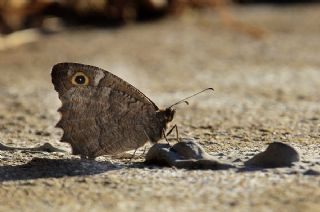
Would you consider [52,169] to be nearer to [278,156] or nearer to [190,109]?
[278,156]

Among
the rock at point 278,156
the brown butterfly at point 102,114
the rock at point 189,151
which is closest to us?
the rock at point 278,156

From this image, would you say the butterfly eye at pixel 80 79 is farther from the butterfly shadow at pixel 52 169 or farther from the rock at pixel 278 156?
the rock at pixel 278 156

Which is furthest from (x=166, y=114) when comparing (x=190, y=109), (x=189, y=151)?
(x=190, y=109)

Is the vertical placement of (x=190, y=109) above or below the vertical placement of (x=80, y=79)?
below

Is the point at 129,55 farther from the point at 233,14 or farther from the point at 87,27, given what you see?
the point at 233,14

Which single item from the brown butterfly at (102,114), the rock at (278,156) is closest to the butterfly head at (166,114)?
the brown butterfly at (102,114)

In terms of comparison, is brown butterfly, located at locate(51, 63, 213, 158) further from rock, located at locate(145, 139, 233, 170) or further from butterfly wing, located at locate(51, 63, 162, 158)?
rock, located at locate(145, 139, 233, 170)

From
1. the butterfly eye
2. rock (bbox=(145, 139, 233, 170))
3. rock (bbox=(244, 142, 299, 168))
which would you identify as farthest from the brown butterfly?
rock (bbox=(244, 142, 299, 168))

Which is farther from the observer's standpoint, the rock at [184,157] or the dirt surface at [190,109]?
the rock at [184,157]
